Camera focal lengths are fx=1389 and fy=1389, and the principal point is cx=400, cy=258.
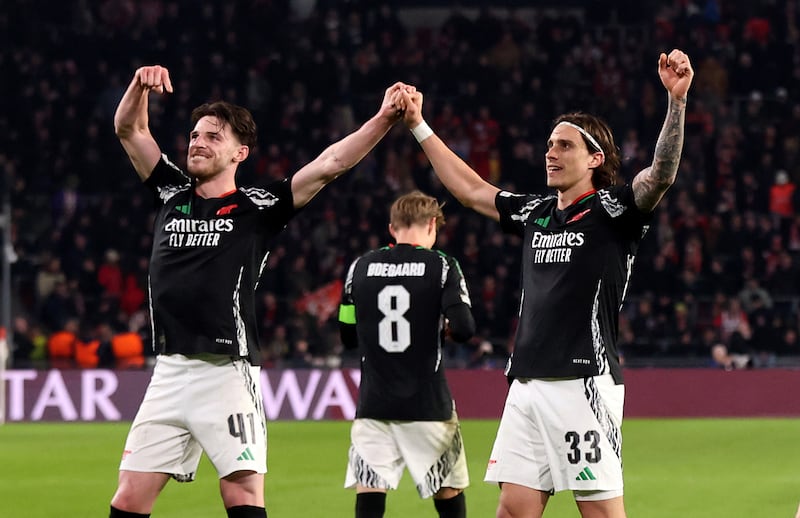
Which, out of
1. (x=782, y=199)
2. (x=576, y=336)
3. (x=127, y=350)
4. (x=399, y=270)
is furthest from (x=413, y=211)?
(x=782, y=199)

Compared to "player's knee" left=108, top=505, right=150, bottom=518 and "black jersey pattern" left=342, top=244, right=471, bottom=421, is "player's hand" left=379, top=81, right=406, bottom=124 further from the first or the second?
"player's knee" left=108, top=505, right=150, bottom=518

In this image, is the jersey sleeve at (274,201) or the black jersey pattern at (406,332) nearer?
the jersey sleeve at (274,201)

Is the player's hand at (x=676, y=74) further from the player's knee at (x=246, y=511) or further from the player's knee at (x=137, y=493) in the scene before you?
the player's knee at (x=137, y=493)

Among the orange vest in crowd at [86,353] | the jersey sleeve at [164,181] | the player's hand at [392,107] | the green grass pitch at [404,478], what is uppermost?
the player's hand at [392,107]

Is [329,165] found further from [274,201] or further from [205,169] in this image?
[205,169]

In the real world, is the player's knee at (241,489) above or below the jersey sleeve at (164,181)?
below

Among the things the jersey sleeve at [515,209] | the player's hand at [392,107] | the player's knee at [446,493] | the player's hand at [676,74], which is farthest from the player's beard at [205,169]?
the player's knee at [446,493]

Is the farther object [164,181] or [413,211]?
[413,211]

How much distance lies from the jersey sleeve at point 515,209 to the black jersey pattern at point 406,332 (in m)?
1.08

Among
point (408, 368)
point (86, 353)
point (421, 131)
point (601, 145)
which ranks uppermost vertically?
point (421, 131)

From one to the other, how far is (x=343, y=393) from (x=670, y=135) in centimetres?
1234

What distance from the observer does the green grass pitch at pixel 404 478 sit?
9.53 meters

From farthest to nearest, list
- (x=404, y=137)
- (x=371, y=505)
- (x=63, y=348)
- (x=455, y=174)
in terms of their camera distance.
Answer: (x=404, y=137), (x=63, y=348), (x=371, y=505), (x=455, y=174)

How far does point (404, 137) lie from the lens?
23.8 m
